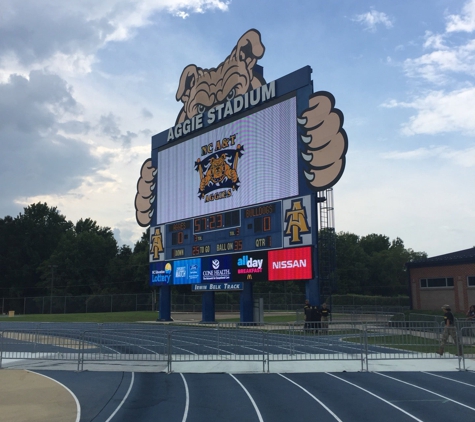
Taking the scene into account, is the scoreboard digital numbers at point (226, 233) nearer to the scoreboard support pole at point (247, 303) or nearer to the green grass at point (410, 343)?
the scoreboard support pole at point (247, 303)

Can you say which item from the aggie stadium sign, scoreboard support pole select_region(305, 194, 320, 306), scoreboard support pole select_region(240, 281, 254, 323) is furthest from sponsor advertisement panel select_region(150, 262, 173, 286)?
scoreboard support pole select_region(305, 194, 320, 306)

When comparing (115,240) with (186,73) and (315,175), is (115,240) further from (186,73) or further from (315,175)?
(315,175)

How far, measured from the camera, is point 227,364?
16703 mm

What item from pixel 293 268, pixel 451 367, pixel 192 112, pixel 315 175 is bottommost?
pixel 451 367

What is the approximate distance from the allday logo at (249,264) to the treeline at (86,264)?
131 ft

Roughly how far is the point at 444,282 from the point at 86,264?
6432 cm

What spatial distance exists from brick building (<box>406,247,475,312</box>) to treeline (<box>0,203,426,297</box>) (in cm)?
3483

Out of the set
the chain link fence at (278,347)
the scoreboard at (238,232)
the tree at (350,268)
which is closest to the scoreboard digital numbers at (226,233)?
the scoreboard at (238,232)

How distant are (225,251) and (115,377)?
2153 centimetres

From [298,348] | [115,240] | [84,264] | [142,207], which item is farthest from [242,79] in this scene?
[115,240]

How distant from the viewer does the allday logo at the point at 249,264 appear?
1306 inches

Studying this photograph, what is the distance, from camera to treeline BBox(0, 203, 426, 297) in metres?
84.1

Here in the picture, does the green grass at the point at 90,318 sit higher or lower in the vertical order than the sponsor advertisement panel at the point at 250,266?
lower

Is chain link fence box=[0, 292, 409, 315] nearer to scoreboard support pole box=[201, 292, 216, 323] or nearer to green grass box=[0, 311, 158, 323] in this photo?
green grass box=[0, 311, 158, 323]
